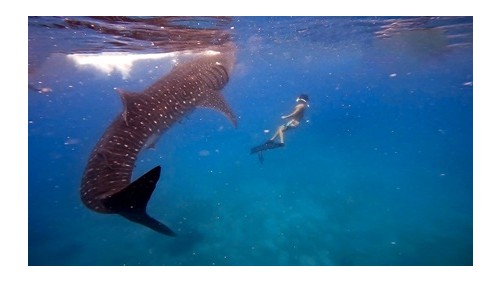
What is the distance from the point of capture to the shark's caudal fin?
2.63 meters

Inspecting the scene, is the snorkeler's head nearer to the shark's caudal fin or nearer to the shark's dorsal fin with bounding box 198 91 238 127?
the shark's dorsal fin with bounding box 198 91 238 127

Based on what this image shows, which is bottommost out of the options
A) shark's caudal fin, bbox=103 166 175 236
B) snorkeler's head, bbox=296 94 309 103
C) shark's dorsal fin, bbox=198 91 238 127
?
shark's caudal fin, bbox=103 166 175 236

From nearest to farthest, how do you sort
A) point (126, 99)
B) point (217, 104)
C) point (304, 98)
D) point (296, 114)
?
point (126, 99) → point (217, 104) → point (304, 98) → point (296, 114)

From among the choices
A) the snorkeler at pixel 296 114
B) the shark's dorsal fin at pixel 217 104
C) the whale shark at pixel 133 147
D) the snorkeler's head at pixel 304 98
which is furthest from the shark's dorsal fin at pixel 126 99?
the snorkeler's head at pixel 304 98

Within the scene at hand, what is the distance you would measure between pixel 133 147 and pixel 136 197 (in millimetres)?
1220

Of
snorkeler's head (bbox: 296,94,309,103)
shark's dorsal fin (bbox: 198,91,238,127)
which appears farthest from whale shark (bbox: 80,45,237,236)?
snorkeler's head (bbox: 296,94,309,103)

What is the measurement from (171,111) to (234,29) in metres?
7.84

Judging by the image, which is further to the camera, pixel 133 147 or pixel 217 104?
pixel 217 104

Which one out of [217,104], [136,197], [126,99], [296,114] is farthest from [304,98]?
[136,197]

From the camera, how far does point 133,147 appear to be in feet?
12.3

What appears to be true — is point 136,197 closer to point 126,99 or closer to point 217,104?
point 126,99

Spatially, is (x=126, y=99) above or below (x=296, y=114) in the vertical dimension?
above

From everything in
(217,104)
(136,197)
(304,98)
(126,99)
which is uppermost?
(304,98)
